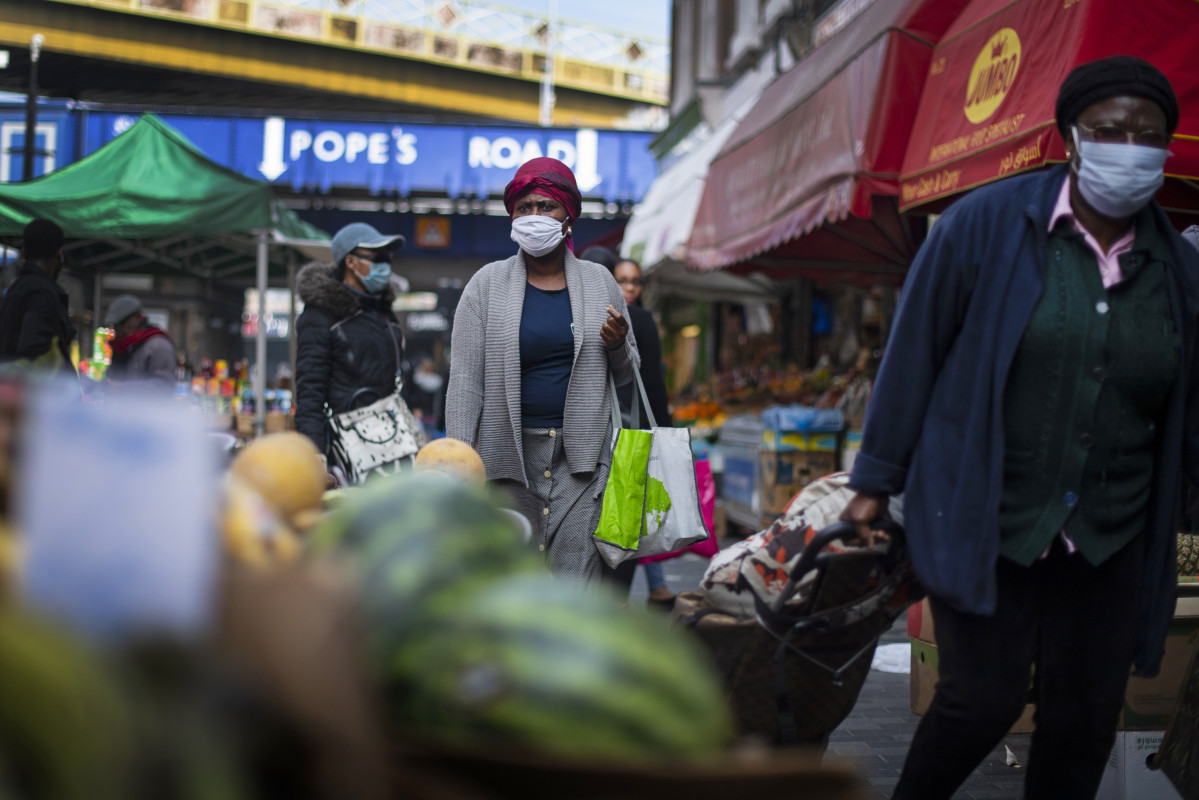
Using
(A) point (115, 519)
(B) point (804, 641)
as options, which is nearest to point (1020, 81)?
(B) point (804, 641)

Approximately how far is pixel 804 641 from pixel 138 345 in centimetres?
635

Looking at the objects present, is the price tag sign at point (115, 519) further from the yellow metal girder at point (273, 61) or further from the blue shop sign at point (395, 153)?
the yellow metal girder at point (273, 61)

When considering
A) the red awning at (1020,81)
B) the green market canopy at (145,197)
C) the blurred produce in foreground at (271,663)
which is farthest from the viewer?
the green market canopy at (145,197)

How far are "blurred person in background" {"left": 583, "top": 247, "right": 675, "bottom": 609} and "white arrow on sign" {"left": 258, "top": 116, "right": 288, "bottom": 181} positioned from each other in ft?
50.3

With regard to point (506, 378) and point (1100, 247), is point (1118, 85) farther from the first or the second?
point (506, 378)

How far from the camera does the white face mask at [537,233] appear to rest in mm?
3682

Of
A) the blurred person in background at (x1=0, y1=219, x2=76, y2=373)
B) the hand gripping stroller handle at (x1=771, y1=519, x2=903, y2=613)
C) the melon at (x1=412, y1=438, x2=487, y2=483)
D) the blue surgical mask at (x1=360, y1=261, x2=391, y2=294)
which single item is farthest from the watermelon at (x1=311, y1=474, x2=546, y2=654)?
the blurred person in background at (x1=0, y1=219, x2=76, y2=373)

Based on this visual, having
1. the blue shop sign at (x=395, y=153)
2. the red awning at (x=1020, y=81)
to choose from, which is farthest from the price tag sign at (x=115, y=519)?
the blue shop sign at (x=395, y=153)

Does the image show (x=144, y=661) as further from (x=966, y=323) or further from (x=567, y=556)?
(x=567, y=556)

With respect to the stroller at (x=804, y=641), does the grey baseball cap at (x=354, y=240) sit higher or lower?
higher

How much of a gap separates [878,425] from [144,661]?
6.62 ft

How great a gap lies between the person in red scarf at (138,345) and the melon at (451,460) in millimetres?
5905

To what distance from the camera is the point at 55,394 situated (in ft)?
2.93

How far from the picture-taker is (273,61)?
23.5 metres
